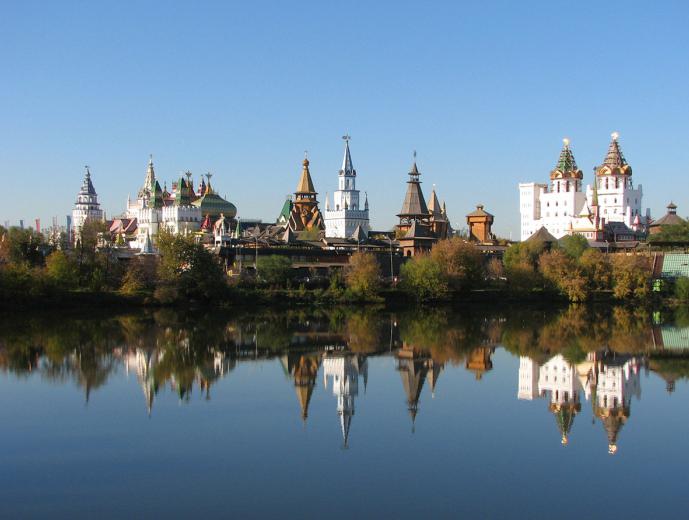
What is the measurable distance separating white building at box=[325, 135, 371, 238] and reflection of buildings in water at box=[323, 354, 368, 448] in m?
46.1

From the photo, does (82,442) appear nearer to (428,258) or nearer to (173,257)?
(173,257)

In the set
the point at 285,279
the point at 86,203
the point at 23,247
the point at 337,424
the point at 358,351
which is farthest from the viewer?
the point at 86,203

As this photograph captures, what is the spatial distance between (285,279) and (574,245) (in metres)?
18.2

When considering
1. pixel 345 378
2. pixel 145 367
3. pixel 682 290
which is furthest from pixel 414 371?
pixel 682 290

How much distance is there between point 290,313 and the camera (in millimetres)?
36562

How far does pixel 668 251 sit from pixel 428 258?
17.5m

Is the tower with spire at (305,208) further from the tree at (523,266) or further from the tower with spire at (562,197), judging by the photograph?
the tree at (523,266)

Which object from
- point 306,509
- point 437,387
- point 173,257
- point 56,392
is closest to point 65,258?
point 173,257

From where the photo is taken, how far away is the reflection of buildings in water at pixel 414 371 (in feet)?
58.9

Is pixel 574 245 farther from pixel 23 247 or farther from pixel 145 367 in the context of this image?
pixel 145 367

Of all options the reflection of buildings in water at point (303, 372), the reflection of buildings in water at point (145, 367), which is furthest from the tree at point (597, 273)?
the reflection of buildings in water at point (145, 367)

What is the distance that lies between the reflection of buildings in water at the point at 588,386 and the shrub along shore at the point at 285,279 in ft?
56.2

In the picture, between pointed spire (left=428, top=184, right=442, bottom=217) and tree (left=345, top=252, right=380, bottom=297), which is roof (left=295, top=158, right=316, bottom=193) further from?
tree (left=345, top=252, right=380, bottom=297)

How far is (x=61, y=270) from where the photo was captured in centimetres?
3709
